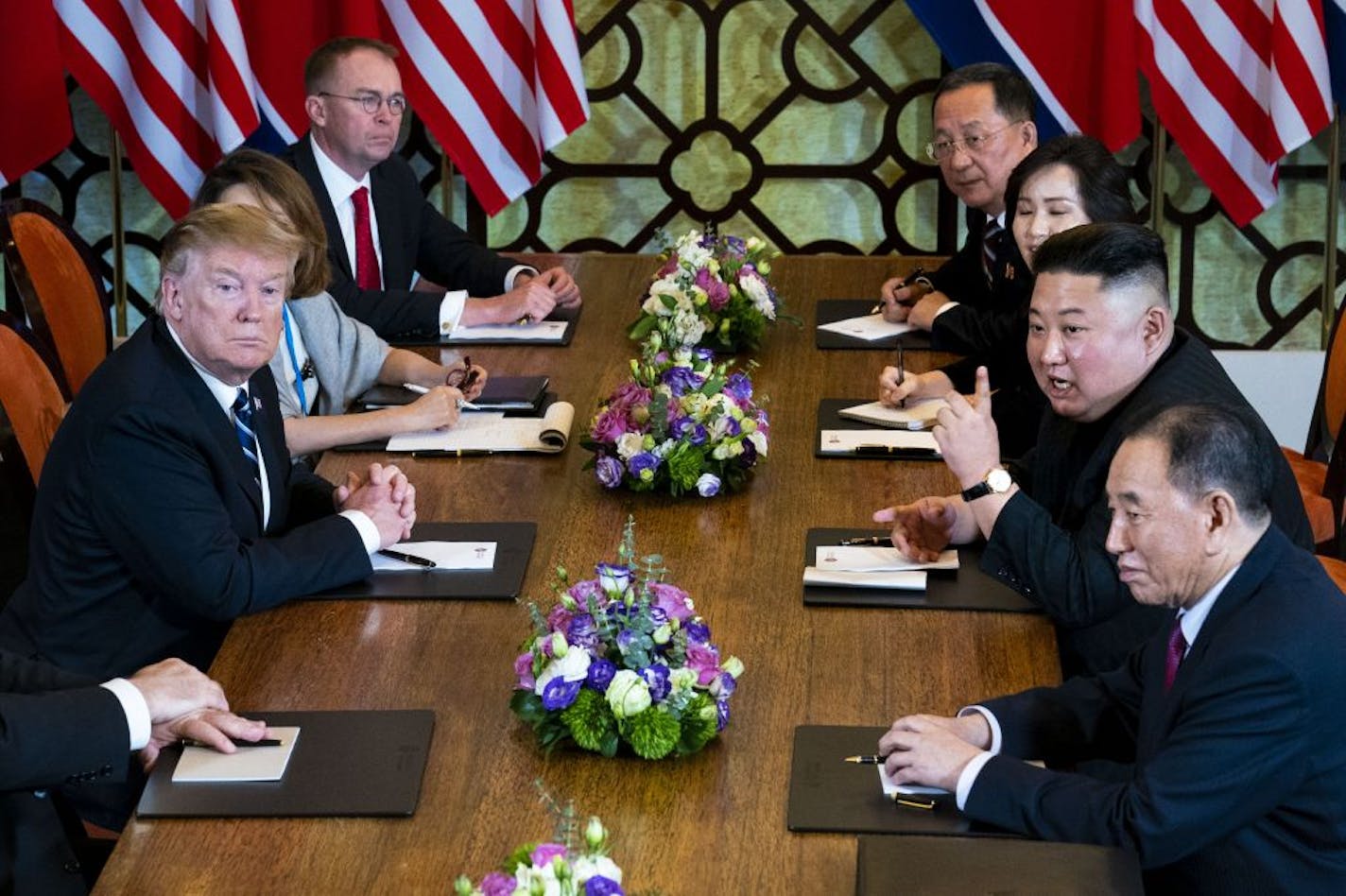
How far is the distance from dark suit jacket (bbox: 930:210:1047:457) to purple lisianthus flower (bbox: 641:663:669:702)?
6.02 ft

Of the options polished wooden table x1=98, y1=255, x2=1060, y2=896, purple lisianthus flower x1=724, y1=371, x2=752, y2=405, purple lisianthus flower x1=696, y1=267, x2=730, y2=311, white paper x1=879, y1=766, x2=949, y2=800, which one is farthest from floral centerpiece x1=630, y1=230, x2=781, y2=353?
white paper x1=879, y1=766, x2=949, y2=800

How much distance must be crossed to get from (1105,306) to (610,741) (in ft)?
4.09

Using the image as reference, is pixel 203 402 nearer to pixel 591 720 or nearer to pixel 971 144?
pixel 591 720

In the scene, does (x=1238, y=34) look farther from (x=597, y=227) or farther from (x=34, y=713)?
(x=34, y=713)

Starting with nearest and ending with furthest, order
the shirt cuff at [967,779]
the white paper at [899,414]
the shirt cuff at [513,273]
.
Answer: the shirt cuff at [967,779], the white paper at [899,414], the shirt cuff at [513,273]

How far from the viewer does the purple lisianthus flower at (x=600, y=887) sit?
1.87 meters

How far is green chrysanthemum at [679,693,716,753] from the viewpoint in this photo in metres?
2.57

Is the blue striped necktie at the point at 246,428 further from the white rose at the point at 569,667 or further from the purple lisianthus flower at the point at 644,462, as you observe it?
the white rose at the point at 569,667

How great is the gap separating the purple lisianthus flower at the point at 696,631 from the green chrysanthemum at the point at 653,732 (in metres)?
0.13

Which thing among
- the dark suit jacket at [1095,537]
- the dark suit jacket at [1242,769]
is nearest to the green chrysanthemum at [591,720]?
the dark suit jacket at [1242,769]

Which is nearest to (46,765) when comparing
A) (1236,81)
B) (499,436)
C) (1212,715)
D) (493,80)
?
(499,436)

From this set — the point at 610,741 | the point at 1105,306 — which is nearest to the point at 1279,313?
the point at 1105,306

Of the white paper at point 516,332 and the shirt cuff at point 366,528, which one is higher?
the shirt cuff at point 366,528

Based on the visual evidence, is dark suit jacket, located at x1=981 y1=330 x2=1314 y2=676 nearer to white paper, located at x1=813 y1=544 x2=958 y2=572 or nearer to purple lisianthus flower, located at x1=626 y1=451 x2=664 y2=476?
white paper, located at x1=813 y1=544 x2=958 y2=572
